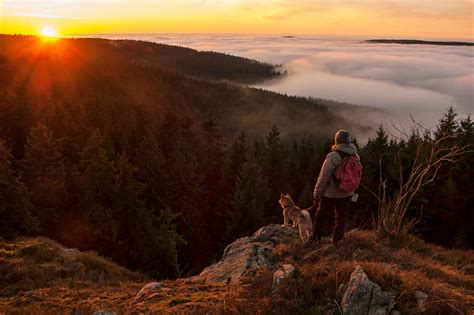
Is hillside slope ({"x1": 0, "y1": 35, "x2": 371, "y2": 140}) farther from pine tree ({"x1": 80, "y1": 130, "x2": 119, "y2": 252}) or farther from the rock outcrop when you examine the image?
the rock outcrop

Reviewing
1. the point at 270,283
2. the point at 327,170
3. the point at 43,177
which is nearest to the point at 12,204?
the point at 43,177

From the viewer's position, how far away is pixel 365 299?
535 centimetres

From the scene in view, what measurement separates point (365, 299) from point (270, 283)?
1.72 m

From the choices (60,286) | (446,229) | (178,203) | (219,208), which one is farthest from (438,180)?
(60,286)

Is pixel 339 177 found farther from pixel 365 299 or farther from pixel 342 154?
pixel 365 299

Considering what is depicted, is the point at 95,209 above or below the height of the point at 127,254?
above

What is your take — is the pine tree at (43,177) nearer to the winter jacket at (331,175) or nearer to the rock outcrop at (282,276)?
the winter jacket at (331,175)

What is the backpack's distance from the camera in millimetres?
7477

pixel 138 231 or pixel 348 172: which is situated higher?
pixel 348 172

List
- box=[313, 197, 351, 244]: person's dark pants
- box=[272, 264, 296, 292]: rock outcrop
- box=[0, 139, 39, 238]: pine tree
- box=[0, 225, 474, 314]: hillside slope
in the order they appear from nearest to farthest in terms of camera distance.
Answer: box=[0, 225, 474, 314]: hillside slope < box=[272, 264, 296, 292]: rock outcrop < box=[313, 197, 351, 244]: person's dark pants < box=[0, 139, 39, 238]: pine tree

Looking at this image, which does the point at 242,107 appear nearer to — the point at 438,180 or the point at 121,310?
the point at 438,180

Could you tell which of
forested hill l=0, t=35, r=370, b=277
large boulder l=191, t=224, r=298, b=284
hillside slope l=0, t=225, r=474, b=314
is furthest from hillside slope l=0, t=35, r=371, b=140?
large boulder l=191, t=224, r=298, b=284

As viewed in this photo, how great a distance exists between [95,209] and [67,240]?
3323 millimetres

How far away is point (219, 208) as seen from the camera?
38.2 metres
